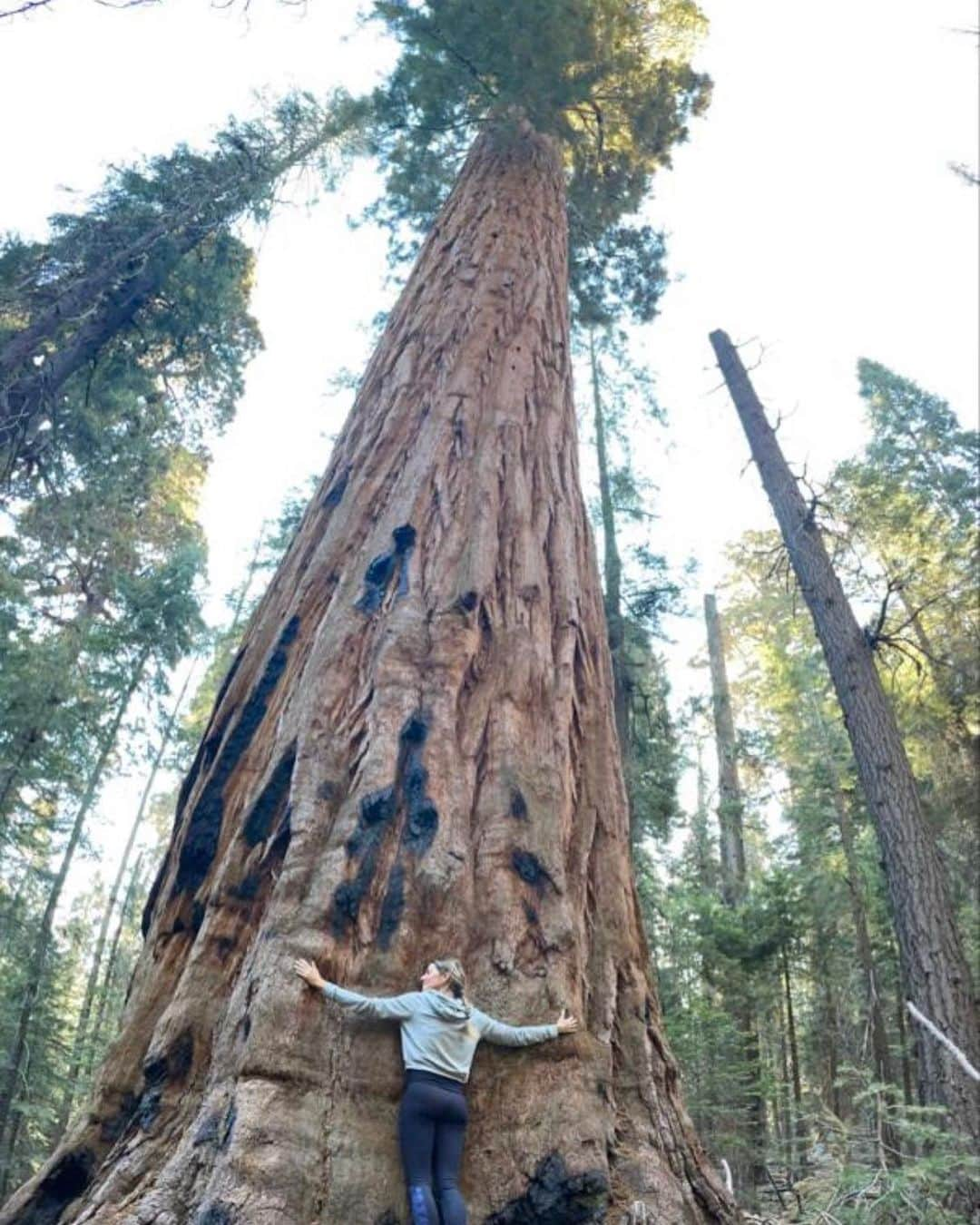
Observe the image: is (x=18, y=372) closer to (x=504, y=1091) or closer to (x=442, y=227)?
(x=442, y=227)

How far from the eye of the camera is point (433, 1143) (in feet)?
8.81

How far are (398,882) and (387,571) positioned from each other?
169 centimetres

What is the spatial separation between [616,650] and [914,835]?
19.9 feet

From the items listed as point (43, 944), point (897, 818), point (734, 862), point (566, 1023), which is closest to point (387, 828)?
point (566, 1023)

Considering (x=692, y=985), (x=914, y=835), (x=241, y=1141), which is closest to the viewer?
(x=241, y=1141)

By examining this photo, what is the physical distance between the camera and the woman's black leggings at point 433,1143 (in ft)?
8.34

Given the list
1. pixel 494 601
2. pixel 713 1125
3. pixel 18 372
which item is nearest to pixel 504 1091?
pixel 494 601

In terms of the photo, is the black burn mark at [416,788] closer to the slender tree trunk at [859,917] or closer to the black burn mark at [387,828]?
the black burn mark at [387,828]

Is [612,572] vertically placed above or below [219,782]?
above

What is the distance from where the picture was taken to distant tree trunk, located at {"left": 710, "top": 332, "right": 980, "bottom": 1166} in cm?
586

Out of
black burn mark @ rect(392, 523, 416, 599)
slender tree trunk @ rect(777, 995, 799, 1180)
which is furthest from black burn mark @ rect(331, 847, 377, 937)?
slender tree trunk @ rect(777, 995, 799, 1180)

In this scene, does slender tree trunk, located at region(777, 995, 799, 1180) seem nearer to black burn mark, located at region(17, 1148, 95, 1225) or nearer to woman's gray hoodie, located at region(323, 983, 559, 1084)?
woman's gray hoodie, located at region(323, 983, 559, 1084)

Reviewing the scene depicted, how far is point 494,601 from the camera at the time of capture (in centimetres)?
425

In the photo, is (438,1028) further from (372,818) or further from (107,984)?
(107,984)
